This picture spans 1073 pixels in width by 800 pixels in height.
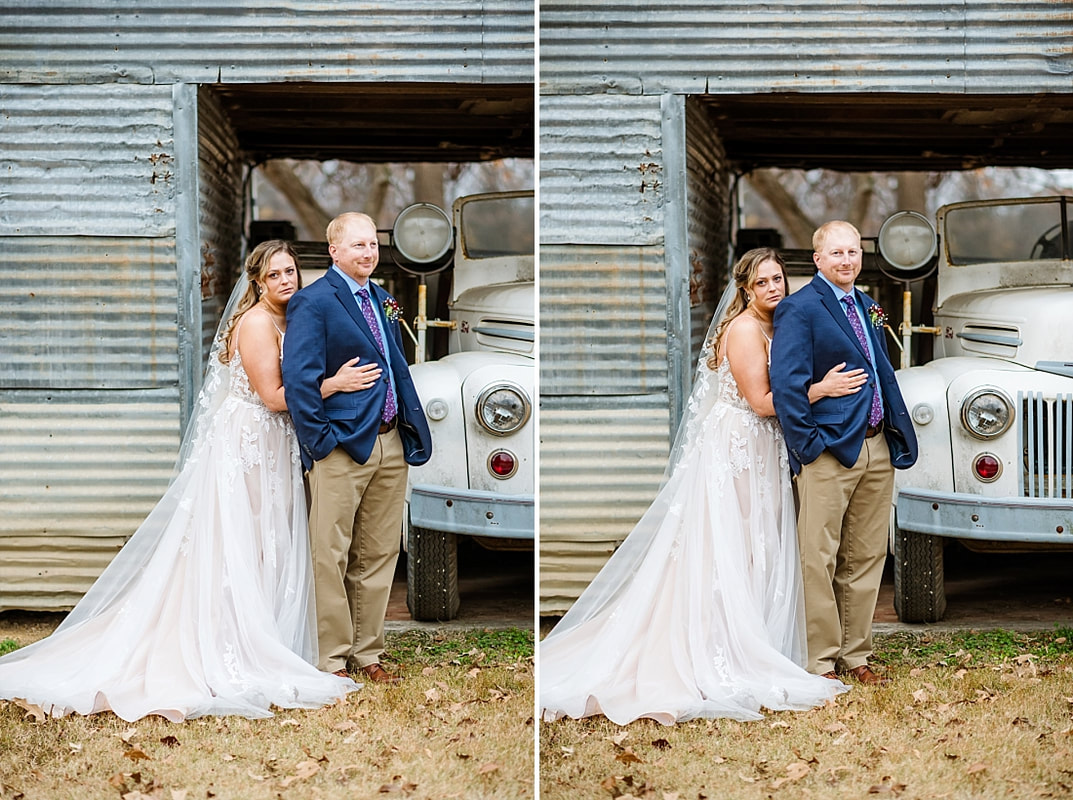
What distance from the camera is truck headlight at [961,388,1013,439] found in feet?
11.1

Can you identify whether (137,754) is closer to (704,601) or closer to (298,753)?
(298,753)

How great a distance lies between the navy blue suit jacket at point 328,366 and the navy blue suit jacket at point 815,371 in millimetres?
1203

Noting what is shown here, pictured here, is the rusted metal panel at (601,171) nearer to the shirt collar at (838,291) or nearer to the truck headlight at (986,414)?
the shirt collar at (838,291)

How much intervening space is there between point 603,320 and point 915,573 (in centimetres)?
129

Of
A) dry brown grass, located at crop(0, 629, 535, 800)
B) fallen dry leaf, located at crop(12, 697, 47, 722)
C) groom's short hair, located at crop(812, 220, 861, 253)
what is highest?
groom's short hair, located at crop(812, 220, 861, 253)

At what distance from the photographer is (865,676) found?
3.31m

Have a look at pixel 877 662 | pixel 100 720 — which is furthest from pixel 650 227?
pixel 100 720

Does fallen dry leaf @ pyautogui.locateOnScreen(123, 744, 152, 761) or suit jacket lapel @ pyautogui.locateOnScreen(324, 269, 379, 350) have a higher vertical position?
suit jacket lapel @ pyautogui.locateOnScreen(324, 269, 379, 350)

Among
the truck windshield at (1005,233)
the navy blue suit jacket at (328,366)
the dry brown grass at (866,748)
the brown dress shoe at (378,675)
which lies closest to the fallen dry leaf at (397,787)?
the brown dress shoe at (378,675)

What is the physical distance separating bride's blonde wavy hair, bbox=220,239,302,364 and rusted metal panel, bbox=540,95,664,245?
2.64 ft

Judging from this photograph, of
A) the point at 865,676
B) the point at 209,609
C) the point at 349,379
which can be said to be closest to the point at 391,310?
the point at 349,379

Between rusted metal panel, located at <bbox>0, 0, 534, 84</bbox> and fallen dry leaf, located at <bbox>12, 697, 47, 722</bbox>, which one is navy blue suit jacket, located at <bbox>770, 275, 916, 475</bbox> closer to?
rusted metal panel, located at <bbox>0, 0, 534, 84</bbox>

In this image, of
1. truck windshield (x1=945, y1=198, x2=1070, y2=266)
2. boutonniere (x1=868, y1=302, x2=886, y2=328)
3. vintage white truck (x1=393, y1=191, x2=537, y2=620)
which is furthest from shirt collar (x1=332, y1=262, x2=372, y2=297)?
truck windshield (x1=945, y1=198, x2=1070, y2=266)

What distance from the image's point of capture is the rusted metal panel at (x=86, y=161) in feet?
10.8
